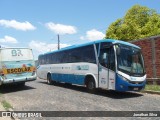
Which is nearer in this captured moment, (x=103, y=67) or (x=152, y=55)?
(x=103, y=67)

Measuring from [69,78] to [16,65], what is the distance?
3763 mm

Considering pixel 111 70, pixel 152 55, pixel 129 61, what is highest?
pixel 152 55

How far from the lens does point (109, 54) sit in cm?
1467

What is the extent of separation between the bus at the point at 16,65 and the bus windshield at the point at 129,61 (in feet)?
23.9

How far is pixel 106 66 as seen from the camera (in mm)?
14844

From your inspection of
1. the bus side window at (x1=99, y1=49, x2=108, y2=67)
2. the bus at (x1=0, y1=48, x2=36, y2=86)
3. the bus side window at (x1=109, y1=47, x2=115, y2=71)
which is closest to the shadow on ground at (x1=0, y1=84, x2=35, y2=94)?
the bus at (x1=0, y1=48, x2=36, y2=86)

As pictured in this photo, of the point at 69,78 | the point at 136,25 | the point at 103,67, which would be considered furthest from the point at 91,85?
the point at 136,25

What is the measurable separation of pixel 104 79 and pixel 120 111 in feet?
15.4

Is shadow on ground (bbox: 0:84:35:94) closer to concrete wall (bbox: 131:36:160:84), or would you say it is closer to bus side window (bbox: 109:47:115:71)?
bus side window (bbox: 109:47:115:71)

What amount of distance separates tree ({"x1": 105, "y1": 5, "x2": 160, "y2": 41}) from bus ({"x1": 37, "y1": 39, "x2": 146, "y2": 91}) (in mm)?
27891

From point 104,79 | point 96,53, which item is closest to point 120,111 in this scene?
point 104,79

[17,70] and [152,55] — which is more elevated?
[152,55]

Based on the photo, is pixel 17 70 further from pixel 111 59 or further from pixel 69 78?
pixel 111 59

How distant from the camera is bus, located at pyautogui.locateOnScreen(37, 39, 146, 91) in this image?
14.1m
